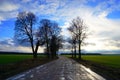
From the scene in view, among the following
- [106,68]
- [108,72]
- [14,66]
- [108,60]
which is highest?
[108,60]

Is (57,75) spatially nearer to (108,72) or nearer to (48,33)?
(108,72)

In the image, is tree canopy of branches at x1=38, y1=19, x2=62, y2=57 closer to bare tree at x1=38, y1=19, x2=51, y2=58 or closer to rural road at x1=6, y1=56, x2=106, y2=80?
bare tree at x1=38, y1=19, x2=51, y2=58

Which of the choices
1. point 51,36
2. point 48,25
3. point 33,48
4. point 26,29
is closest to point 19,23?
point 26,29

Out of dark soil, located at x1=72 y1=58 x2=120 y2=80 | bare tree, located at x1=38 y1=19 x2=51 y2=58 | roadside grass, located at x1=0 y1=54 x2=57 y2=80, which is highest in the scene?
bare tree, located at x1=38 y1=19 x2=51 y2=58

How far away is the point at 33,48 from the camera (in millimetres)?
61531

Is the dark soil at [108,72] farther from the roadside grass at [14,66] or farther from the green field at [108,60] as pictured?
the roadside grass at [14,66]

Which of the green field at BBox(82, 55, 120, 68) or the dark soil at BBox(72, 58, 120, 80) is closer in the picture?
the dark soil at BBox(72, 58, 120, 80)

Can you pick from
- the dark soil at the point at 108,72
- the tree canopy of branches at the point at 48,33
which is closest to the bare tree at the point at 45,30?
the tree canopy of branches at the point at 48,33

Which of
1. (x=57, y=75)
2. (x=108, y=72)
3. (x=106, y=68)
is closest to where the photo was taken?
(x=57, y=75)

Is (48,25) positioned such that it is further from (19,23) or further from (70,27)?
(19,23)

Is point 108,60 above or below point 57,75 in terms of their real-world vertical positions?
above

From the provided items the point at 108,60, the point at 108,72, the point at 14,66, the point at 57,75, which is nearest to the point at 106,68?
the point at 108,72

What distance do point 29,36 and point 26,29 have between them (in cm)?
218

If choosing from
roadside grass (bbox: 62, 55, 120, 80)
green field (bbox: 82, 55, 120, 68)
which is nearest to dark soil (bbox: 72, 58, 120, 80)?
roadside grass (bbox: 62, 55, 120, 80)
